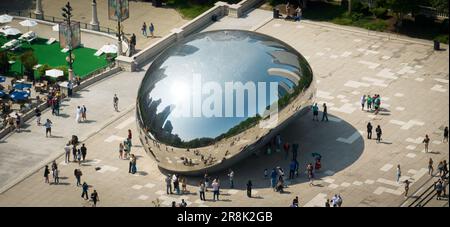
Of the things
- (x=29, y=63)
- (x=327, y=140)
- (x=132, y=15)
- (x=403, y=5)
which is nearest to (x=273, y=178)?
(x=327, y=140)

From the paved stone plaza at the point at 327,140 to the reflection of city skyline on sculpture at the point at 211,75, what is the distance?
4.20m

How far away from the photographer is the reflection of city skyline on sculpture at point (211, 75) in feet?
271

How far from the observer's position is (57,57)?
110250 millimetres

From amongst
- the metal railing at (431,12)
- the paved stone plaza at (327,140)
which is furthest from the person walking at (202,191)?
the metal railing at (431,12)

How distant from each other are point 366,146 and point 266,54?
9.58 m

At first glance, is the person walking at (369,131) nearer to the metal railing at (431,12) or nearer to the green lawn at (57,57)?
the metal railing at (431,12)

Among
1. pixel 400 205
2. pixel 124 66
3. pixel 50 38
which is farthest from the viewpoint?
pixel 50 38

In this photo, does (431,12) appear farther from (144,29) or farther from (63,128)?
(63,128)

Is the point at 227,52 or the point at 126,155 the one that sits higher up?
the point at 227,52

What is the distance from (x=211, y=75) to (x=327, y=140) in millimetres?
11026

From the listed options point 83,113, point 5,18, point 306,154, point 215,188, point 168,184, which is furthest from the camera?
point 5,18

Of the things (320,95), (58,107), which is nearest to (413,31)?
(320,95)

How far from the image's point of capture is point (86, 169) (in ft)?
290

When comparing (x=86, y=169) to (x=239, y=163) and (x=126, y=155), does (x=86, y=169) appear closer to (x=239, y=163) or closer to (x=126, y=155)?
(x=126, y=155)
